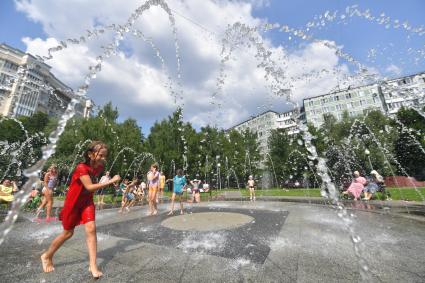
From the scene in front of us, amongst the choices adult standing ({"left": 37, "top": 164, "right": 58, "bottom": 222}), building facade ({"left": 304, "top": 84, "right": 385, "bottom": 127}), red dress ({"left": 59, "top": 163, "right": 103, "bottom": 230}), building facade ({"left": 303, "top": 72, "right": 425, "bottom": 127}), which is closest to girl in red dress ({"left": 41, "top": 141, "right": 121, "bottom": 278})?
red dress ({"left": 59, "top": 163, "right": 103, "bottom": 230})

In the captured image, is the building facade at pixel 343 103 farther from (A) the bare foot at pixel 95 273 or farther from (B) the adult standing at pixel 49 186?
(A) the bare foot at pixel 95 273

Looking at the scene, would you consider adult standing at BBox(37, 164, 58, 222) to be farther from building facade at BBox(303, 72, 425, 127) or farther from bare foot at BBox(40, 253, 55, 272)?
building facade at BBox(303, 72, 425, 127)

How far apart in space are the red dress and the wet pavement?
708mm

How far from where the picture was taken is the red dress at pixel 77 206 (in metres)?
3.72

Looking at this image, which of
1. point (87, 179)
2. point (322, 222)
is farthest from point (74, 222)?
point (322, 222)

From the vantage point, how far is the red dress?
3.72 metres

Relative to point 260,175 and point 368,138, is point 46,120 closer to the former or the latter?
point 260,175

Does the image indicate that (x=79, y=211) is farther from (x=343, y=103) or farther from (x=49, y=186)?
(x=343, y=103)

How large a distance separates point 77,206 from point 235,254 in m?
2.67

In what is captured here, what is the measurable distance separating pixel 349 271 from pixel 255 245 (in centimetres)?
176

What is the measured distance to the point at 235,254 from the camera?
425cm

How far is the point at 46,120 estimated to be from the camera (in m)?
57.0

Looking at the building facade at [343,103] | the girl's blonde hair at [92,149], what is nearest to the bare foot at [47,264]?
the girl's blonde hair at [92,149]

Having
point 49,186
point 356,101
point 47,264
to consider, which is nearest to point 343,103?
point 356,101
